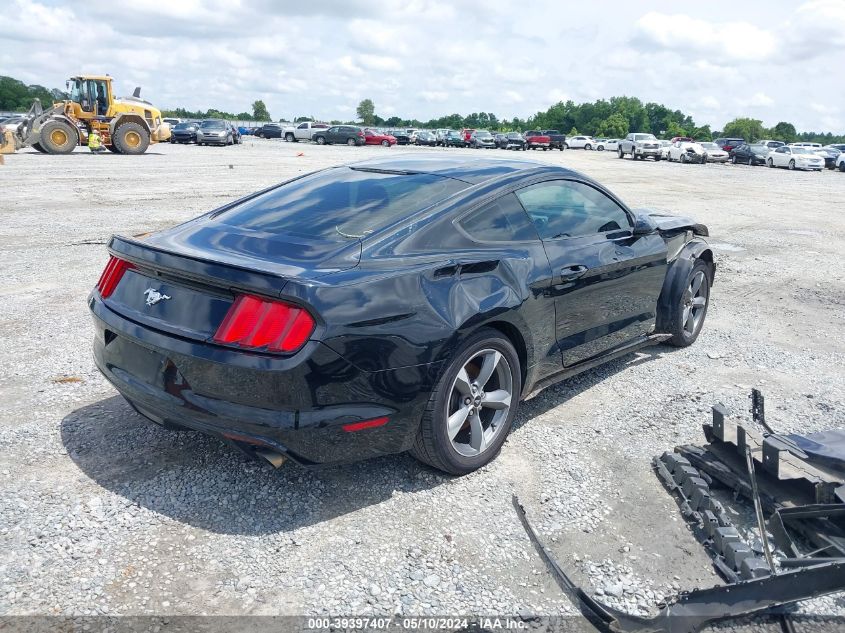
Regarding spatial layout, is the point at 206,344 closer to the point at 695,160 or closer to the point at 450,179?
the point at 450,179

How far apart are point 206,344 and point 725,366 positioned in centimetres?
406

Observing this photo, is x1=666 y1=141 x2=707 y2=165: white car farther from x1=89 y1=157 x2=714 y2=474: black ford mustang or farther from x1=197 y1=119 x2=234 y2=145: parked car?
x1=89 y1=157 x2=714 y2=474: black ford mustang

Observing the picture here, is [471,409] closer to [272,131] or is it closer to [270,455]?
[270,455]

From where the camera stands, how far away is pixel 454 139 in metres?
58.0

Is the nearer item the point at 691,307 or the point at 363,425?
the point at 363,425

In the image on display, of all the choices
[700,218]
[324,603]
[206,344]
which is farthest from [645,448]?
[700,218]

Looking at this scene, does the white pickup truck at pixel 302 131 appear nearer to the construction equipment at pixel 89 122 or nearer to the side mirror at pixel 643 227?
the construction equipment at pixel 89 122

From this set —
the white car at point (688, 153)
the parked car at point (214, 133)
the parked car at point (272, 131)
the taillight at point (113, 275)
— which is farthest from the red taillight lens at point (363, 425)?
the parked car at point (272, 131)

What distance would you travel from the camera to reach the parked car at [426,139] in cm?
5888

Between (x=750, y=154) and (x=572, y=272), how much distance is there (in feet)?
155

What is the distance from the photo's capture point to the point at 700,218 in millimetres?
14422

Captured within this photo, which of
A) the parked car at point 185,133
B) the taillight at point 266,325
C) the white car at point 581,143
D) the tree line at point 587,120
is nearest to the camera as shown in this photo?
the taillight at point 266,325

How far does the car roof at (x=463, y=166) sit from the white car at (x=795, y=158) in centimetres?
4335

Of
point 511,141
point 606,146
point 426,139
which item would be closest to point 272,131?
point 426,139
